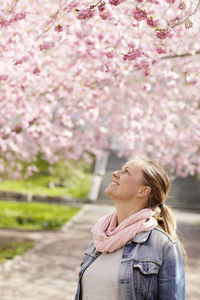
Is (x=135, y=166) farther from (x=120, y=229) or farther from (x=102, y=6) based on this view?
(x=102, y=6)

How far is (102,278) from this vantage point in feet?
7.90

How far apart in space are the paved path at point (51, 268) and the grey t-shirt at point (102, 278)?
489 cm

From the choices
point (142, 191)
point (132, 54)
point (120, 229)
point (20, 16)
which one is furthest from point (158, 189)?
point (20, 16)

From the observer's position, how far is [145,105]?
1016cm

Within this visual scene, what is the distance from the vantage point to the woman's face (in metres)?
2.58

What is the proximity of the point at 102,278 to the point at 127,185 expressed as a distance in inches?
19.6

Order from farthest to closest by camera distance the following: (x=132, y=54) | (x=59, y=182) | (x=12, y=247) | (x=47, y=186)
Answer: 1. (x=59, y=182)
2. (x=47, y=186)
3. (x=12, y=247)
4. (x=132, y=54)

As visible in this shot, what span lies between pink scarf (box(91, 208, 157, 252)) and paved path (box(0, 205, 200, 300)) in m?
4.86

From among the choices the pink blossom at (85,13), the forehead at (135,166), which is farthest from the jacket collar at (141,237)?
the pink blossom at (85,13)

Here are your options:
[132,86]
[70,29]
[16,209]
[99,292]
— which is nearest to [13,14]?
[70,29]

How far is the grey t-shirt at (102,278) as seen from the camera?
2.37 m

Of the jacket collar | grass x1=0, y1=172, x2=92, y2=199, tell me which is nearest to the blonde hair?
the jacket collar

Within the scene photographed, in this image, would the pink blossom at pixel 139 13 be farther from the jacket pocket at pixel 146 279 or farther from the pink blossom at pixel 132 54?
the jacket pocket at pixel 146 279

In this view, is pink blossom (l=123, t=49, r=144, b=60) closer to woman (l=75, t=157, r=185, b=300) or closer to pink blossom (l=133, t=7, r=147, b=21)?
pink blossom (l=133, t=7, r=147, b=21)
